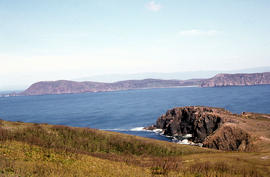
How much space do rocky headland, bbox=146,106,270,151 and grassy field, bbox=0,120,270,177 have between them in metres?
20.5

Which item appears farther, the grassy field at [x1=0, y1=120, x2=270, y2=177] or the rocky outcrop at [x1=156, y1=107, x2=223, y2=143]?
the rocky outcrop at [x1=156, y1=107, x2=223, y2=143]

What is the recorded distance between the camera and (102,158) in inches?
864

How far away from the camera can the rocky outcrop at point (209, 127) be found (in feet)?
159

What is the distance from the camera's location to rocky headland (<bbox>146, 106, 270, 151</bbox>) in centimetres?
4681

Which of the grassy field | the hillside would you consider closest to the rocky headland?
the hillside

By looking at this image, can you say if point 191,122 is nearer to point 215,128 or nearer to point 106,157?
point 215,128

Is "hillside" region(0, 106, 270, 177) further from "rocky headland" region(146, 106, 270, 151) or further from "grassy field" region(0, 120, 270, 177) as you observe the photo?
"rocky headland" region(146, 106, 270, 151)

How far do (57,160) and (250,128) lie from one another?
4661 centimetres

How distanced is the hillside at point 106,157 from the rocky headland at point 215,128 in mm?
2225

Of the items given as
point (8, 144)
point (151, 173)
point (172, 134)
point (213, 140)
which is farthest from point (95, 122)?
point (151, 173)

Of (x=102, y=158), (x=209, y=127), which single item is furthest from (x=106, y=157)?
(x=209, y=127)

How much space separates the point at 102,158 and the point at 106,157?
1.00 meters

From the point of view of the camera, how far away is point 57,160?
17.9 m

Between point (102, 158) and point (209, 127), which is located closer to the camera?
point (102, 158)
